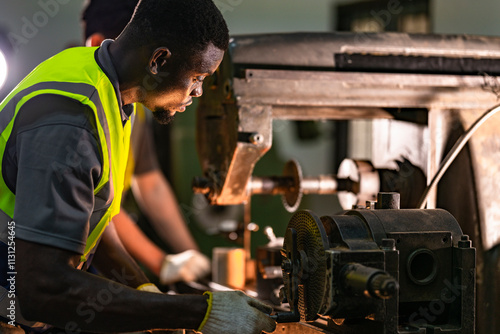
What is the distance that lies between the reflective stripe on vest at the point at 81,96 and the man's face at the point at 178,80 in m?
0.10

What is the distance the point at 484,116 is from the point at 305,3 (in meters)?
2.43

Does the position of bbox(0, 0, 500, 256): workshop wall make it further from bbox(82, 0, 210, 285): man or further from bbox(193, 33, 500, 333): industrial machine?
bbox(193, 33, 500, 333): industrial machine

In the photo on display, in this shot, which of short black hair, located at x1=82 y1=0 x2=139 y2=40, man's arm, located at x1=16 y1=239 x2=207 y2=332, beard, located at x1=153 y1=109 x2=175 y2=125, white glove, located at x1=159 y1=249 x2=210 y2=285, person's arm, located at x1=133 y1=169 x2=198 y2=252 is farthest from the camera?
person's arm, located at x1=133 y1=169 x2=198 y2=252

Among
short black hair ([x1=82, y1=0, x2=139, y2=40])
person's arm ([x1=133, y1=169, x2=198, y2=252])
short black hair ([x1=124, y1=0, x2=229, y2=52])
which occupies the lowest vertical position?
person's arm ([x1=133, y1=169, x2=198, y2=252])

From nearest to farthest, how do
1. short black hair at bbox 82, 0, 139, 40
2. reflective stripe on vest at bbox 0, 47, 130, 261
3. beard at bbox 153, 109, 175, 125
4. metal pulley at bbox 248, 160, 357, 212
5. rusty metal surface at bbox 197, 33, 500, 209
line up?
reflective stripe on vest at bbox 0, 47, 130, 261 → beard at bbox 153, 109, 175, 125 → rusty metal surface at bbox 197, 33, 500, 209 → metal pulley at bbox 248, 160, 357, 212 → short black hair at bbox 82, 0, 139, 40

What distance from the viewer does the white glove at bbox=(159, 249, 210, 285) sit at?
2480 millimetres

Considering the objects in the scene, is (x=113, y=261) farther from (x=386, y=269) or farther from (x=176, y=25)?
(x=386, y=269)

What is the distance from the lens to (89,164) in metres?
1.15

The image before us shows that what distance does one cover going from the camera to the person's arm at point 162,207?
2969 mm

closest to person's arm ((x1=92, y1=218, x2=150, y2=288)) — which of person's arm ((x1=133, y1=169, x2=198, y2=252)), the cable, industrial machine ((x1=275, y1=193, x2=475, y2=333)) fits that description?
industrial machine ((x1=275, y1=193, x2=475, y2=333))

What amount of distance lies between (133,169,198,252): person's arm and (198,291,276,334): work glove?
1.77 meters

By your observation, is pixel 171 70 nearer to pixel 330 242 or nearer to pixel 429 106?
pixel 330 242

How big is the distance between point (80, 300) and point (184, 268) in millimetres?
1404

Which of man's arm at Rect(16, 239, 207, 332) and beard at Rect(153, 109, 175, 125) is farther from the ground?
beard at Rect(153, 109, 175, 125)
